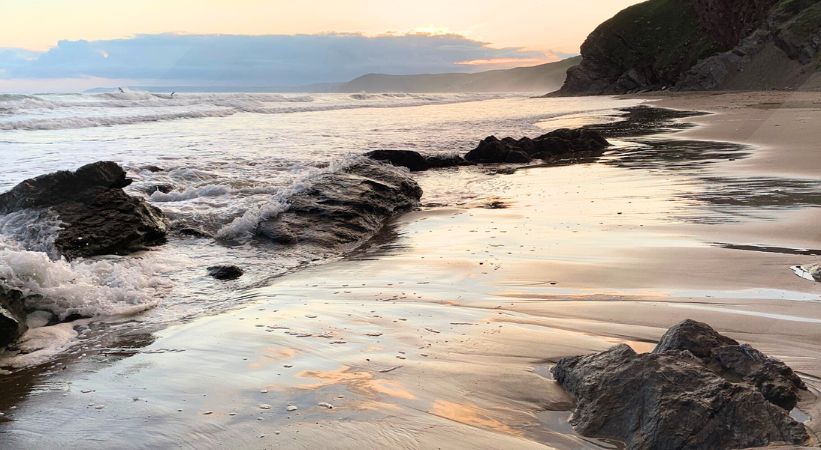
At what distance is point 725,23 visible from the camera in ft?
230

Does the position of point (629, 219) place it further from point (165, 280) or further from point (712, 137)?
point (712, 137)

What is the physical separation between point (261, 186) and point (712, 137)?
12302mm

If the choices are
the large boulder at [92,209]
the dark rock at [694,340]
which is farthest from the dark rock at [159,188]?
the dark rock at [694,340]

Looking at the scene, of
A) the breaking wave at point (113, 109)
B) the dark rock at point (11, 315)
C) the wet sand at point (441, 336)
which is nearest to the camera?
the wet sand at point (441, 336)

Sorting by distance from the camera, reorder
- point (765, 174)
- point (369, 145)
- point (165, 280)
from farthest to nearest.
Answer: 1. point (369, 145)
2. point (765, 174)
3. point (165, 280)

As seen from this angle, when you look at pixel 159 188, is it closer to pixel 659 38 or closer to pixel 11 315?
pixel 11 315

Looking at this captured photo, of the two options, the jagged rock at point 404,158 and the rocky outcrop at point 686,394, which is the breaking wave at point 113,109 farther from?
the rocky outcrop at point 686,394

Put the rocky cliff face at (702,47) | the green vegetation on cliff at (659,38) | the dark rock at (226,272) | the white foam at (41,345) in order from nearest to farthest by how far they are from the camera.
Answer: the white foam at (41,345) < the dark rock at (226,272) < the rocky cliff face at (702,47) < the green vegetation on cliff at (659,38)

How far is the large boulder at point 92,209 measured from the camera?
22.3 feet

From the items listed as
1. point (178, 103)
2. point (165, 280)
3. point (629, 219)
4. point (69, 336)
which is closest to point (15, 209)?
point (165, 280)

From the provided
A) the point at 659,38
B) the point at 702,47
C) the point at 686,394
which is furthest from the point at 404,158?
the point at 659,38

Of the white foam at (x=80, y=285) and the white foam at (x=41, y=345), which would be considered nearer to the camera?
the white foam at (x=41, y=345)

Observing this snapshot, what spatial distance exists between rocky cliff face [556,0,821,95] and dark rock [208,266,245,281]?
53.0 m

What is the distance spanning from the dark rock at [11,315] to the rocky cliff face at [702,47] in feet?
180
